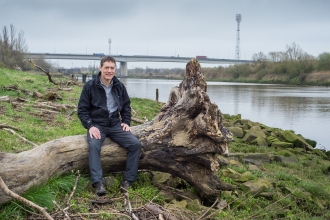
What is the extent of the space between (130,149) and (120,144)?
185mm

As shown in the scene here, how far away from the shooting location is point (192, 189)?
601cm

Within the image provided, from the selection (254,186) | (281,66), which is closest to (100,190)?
(254,186)

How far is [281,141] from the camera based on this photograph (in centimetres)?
1330

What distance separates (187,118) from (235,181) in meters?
2.06

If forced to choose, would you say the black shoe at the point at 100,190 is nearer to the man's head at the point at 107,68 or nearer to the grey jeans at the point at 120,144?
the grey jeans at the point at 120,144

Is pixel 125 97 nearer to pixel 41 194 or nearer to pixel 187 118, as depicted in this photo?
pixel 187 118

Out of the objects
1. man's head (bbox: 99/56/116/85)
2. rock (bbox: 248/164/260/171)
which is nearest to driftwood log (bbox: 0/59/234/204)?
man's head (bbox: 99/56/116/85)

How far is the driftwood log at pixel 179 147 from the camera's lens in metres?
5.02

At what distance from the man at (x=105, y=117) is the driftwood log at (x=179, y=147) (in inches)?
6.4

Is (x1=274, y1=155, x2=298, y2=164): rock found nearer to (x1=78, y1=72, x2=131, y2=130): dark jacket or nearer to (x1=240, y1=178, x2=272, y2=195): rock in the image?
(x1=240, y1=178, x2=272, y2=195): rock

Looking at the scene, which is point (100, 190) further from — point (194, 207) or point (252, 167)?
point (252, 167)

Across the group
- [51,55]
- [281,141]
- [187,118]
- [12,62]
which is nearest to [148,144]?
[187,118]

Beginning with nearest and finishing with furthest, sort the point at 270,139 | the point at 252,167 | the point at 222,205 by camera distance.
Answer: the point at 222,205 → the point at 252,167 → the point at 270,139

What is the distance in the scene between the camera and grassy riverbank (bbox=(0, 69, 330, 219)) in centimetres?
446
